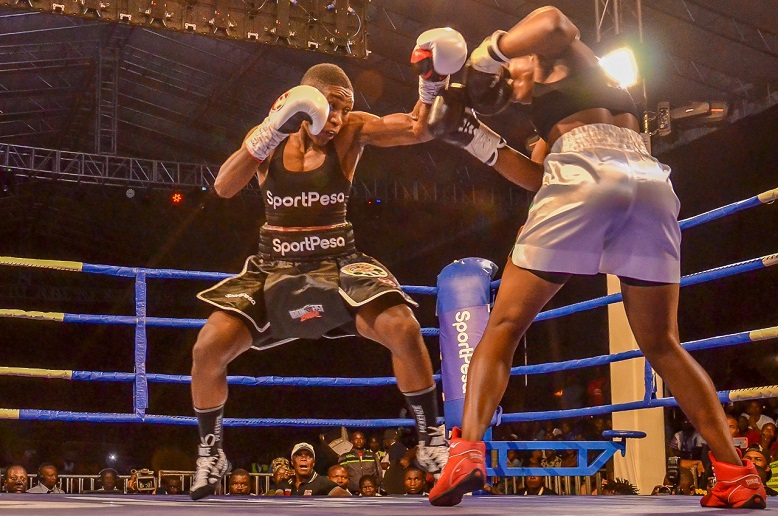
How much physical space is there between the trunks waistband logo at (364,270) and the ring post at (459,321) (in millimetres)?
1125

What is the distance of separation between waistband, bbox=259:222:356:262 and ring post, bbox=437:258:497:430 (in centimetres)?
113

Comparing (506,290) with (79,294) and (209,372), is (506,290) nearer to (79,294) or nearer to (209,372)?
(209,372)

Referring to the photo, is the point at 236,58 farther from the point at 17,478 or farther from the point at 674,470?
the point at 674,470

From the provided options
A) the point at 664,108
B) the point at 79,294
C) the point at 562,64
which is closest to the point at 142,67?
the point at 79,294

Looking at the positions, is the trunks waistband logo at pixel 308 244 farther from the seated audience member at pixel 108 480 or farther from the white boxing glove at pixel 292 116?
the seated audience member at pixel 108 480

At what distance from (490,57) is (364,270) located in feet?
2.89

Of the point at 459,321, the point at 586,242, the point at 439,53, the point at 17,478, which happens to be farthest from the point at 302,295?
the point at 17,478

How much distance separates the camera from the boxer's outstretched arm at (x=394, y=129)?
2.60 metres

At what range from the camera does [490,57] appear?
6.62ft

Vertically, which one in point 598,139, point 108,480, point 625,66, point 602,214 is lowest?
point 108,480

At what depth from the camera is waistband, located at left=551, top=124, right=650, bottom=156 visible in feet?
6.28

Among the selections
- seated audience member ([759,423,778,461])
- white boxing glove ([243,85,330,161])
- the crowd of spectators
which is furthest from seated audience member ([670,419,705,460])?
white boxing glove ([243,85,330,161])

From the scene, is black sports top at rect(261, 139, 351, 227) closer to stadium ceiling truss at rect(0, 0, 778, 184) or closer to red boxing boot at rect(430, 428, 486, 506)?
red boxing boot at rect(430, 428, 486, 506)

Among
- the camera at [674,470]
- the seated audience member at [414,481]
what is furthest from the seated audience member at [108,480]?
the camera at [674,470]
